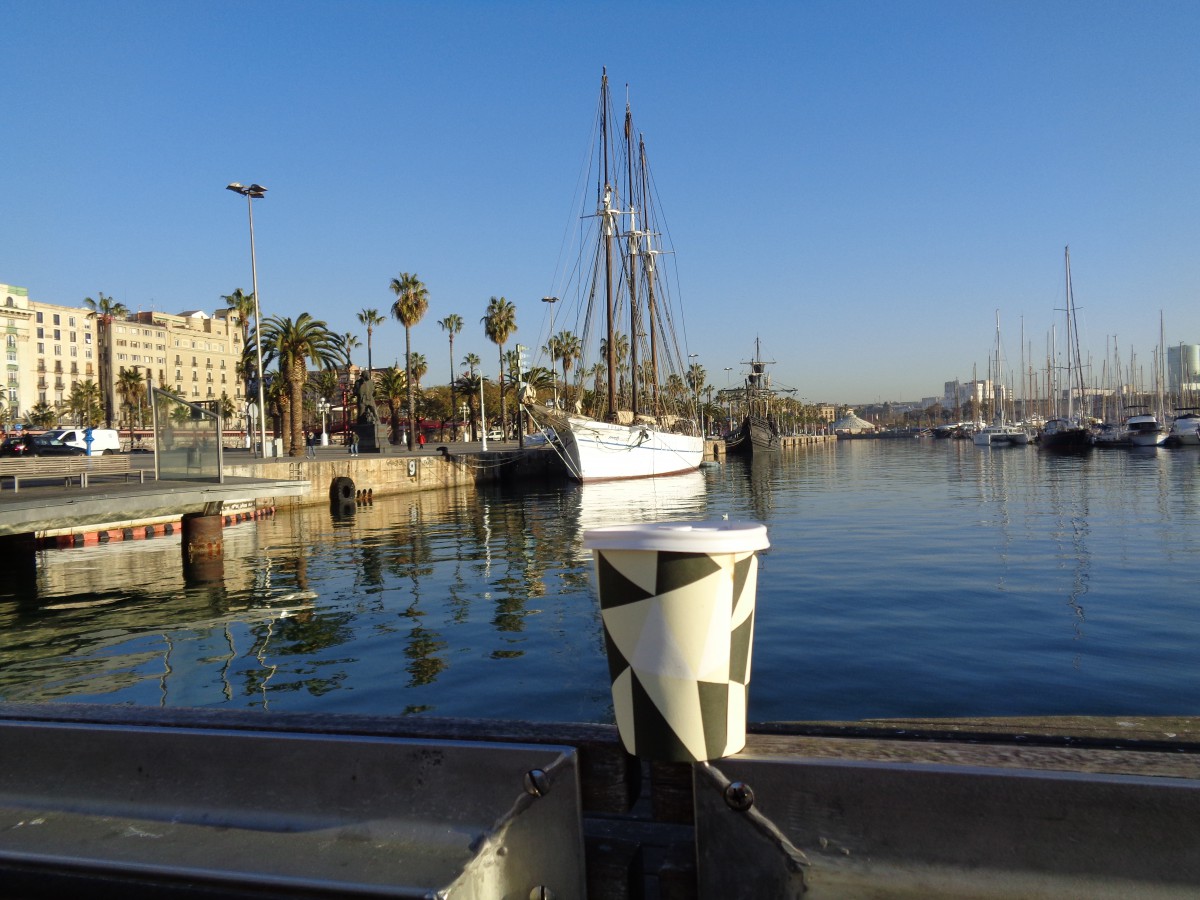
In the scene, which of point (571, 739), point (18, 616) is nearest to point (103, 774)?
point (571, 739)

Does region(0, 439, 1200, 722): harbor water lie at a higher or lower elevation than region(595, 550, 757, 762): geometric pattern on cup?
lower

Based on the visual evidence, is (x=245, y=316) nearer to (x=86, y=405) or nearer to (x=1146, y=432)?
(x=86, y=405)

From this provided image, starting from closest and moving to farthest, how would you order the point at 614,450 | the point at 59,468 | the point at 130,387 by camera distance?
the point at 59,468 → the point at 614,450 → the point at 130,387

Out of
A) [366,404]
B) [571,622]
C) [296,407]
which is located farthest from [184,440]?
[366,404]

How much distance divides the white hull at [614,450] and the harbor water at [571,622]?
26049 mm

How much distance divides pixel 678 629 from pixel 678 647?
0.19ft

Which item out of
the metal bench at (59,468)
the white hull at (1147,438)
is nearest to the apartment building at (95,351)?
the metal bench at (59,468)

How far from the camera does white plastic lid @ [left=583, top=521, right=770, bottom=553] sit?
2.51 meters

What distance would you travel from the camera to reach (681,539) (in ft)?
8.22

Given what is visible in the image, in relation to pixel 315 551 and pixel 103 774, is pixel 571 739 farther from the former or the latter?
pixel 315 551

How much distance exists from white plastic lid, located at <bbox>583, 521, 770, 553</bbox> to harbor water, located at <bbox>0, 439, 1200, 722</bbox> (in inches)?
213

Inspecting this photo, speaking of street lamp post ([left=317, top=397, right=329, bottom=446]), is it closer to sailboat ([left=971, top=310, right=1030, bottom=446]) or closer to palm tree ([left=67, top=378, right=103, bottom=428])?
palm tree ([left=67, top=378, right=103, bottom=428])

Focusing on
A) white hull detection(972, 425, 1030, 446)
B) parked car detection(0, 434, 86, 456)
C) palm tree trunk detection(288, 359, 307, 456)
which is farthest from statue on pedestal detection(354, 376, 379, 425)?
white hull detection(972, 425, 1030, 446)

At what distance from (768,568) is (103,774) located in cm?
1445
